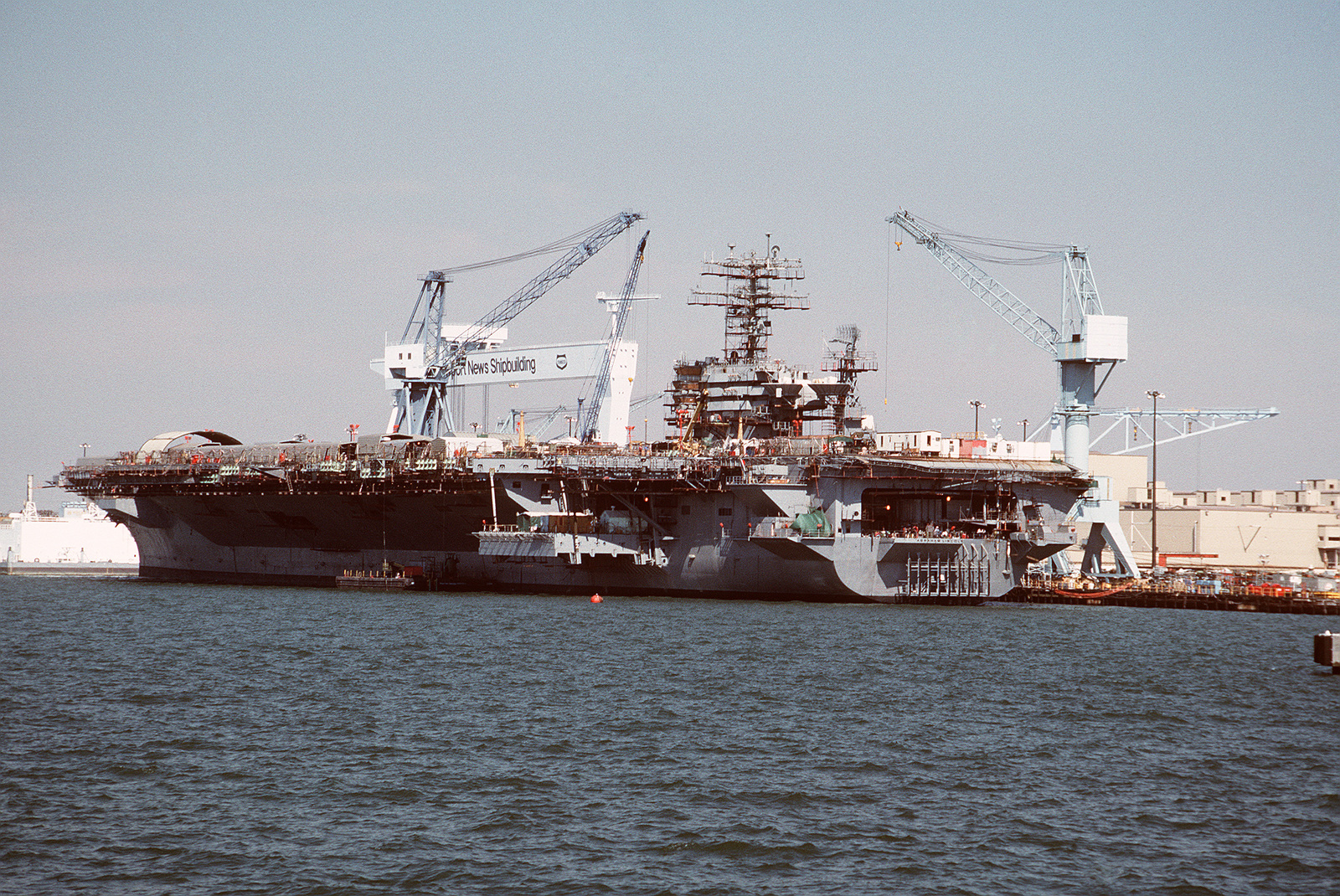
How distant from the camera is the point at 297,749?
24844 mm

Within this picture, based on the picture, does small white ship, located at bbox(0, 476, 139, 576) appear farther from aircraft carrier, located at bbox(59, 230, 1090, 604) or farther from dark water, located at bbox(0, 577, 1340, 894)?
dark water, located at bbox(0, 577, 1340, 894)

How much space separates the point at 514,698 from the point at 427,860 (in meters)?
12.5

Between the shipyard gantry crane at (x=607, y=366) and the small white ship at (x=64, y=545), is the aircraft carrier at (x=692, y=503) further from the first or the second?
the small white ship at (x=64, y=545)

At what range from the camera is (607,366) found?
7206 cm

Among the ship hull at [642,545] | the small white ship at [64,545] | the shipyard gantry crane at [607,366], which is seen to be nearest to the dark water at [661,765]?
the ship hull at [642,545]

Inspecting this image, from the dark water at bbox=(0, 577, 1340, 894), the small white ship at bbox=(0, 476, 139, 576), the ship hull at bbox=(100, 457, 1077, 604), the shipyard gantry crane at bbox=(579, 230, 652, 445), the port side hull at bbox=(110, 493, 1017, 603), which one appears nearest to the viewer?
the dark water at bbox=(0, 577, 1340, 894)

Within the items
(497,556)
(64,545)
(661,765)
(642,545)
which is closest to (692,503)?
(642,545)

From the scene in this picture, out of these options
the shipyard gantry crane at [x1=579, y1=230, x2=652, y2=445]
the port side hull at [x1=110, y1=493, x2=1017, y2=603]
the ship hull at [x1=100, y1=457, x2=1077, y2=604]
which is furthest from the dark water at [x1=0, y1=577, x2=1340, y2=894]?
the shipyard gantry crane at [x1=579, y1=230, x2=652, y2=445]

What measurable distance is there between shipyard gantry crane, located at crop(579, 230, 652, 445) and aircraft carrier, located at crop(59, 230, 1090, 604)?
614 cm

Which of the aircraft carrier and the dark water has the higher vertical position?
the aircraft carrier

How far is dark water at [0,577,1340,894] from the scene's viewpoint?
710 inches

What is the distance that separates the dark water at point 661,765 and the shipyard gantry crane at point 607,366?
3054cm

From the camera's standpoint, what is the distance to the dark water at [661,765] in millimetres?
18031

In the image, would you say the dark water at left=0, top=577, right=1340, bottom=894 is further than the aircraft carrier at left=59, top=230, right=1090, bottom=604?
No
